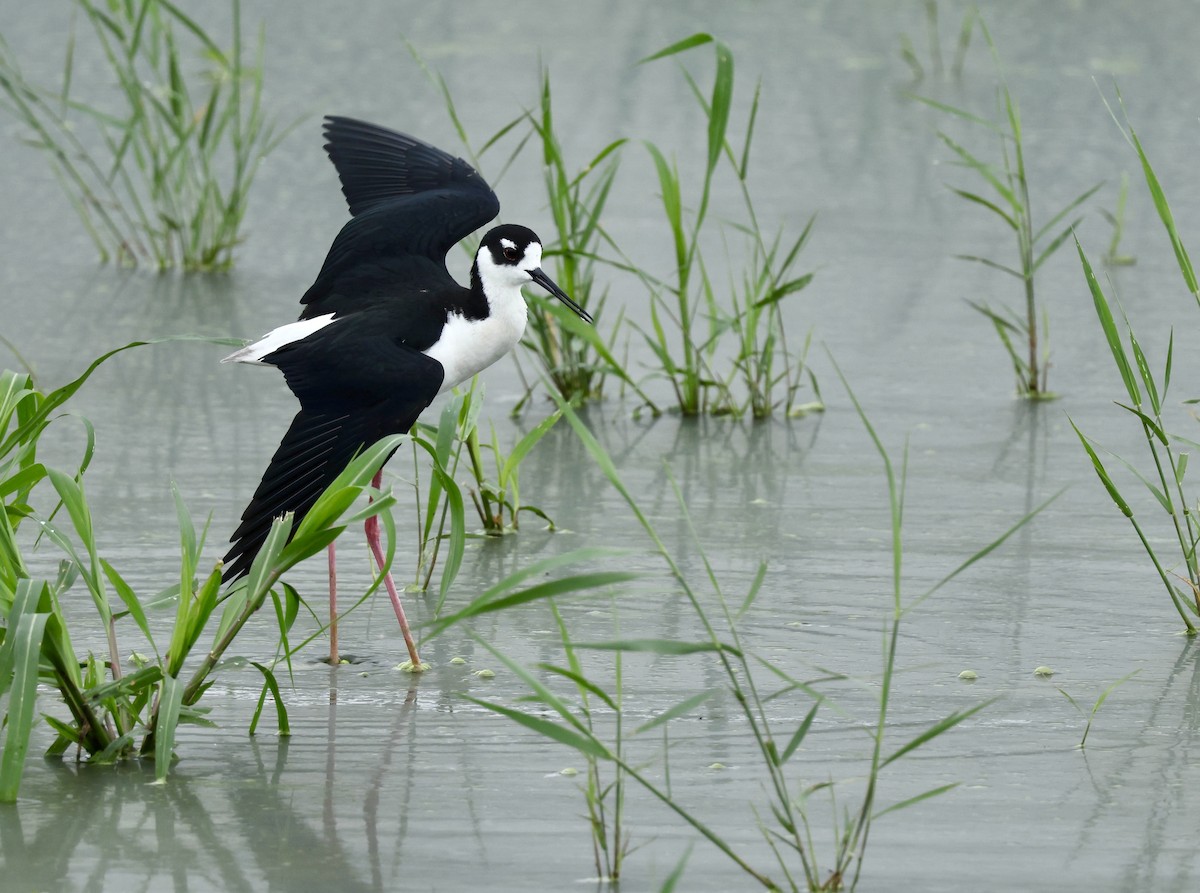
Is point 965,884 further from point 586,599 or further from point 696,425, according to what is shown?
point 696,425

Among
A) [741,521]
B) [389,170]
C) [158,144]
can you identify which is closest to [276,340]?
[389,170]

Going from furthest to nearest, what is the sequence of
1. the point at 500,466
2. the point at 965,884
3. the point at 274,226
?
1. the point at 274,226
2. the point at 500,466
3. the point at 965,884

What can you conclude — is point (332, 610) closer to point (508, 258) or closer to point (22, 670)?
point (508, 258)

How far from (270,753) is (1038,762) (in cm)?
116

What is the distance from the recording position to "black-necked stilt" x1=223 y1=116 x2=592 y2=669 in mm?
3064

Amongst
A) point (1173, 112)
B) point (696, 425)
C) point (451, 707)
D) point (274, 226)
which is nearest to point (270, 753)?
point (451, 707)

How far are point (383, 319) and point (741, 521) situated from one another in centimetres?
112

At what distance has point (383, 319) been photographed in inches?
136

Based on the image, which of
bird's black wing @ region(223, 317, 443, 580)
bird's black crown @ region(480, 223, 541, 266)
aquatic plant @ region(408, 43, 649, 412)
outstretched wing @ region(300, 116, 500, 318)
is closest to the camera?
bird's black wing @ region(223, 317, 443, 580)

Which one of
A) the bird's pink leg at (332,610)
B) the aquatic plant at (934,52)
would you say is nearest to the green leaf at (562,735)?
the bird's pink leg at (332,610)

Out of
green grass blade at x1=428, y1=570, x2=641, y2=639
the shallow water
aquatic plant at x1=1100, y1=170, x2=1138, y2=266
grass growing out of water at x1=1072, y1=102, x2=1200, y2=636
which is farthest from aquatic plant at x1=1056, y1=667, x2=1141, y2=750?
aquatic plant at x1=1100, y1=170, x2=1138, y2=266

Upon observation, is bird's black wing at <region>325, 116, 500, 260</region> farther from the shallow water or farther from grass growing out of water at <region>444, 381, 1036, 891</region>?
grass growing out of water at <region>444, 381, 1036, 891</region>

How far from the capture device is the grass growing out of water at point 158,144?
5.73 metres

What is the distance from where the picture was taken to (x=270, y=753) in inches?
114
